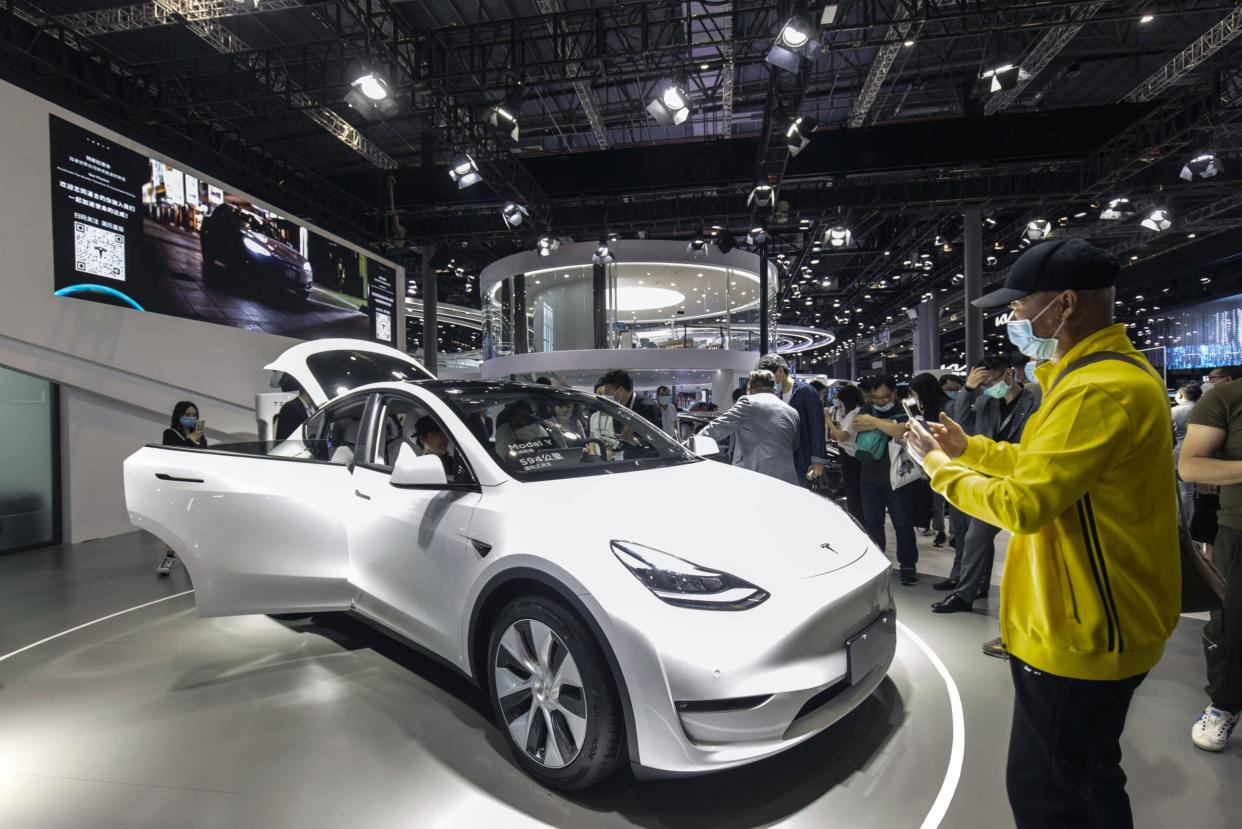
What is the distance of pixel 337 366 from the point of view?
16.1 ft

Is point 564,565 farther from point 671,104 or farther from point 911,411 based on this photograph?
point 671,104

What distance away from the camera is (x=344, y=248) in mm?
10211

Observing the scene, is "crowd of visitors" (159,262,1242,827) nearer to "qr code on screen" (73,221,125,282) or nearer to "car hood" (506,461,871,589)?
"car hood" (506,461,871,589)

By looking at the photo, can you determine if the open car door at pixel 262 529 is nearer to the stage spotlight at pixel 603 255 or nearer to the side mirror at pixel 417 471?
the side mirror at pixel 417 471

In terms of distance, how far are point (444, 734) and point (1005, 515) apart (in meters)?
2.10

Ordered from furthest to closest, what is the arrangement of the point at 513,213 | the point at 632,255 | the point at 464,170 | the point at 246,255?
the point at 632,255, the point at 513,213, the point at 464,170, the point at 246,255

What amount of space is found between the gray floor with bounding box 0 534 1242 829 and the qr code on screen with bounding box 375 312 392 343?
27.8 feet

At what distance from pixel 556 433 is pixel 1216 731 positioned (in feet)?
8.76

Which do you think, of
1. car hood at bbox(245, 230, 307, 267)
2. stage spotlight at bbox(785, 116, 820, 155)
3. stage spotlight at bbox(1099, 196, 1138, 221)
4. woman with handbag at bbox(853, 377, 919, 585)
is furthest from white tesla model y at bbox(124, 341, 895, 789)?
stage spotlight at bbox(1099, 196, 1138, 221)

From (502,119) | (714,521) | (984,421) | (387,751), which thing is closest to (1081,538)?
(714,521)

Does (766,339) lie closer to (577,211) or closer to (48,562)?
(577,211)

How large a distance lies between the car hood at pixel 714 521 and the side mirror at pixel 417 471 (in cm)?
31

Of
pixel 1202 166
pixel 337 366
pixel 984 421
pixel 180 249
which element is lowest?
pixel 984 421

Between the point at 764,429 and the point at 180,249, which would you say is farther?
the point at 180,249
